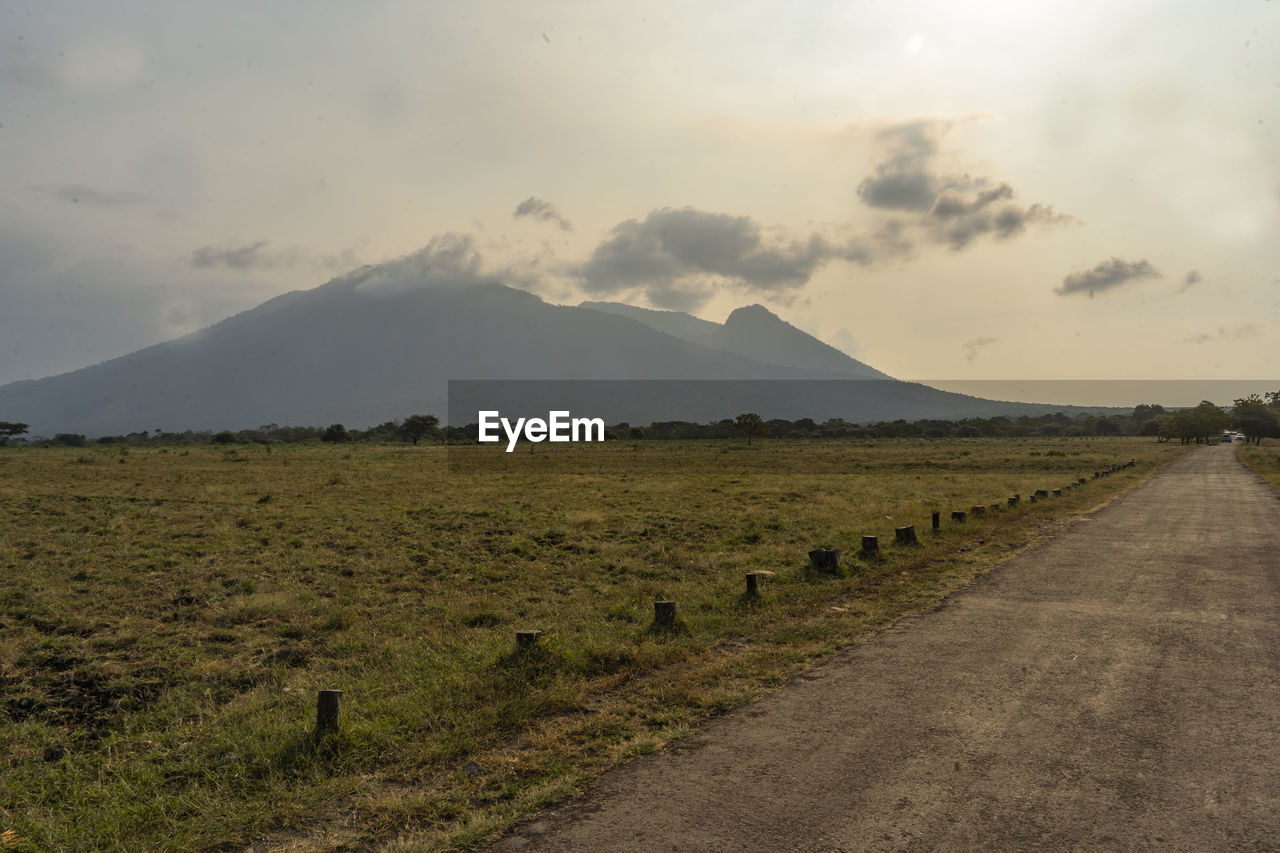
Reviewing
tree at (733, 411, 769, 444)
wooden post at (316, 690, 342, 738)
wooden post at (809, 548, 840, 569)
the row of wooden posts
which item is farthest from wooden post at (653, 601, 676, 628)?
tree at (733, 411, 769, 444)

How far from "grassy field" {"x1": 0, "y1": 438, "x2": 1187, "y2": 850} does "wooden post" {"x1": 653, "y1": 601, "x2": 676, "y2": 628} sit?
1.01ft

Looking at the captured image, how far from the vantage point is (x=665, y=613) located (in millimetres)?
10383

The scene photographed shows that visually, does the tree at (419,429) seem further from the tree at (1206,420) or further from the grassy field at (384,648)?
the tree at (1206,420)

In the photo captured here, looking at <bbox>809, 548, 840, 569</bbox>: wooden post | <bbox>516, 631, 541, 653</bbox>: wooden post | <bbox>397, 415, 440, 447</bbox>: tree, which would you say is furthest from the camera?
<bbox>397, 415, 440, 447</bbox>: tree

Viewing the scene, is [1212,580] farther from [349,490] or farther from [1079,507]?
[349,490]

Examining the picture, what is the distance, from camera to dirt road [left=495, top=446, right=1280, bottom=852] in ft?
16.0

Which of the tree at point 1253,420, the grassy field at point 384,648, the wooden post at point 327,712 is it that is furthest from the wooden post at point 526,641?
the tree at point 1253,420

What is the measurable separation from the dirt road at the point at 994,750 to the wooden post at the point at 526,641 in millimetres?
2738

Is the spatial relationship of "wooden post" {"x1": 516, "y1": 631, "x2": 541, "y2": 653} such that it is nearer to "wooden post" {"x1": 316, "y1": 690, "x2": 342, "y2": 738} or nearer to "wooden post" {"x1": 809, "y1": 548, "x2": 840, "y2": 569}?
"wooden post" {"x1": 316, "y1": 690, "x2": 342, "y2": 738}

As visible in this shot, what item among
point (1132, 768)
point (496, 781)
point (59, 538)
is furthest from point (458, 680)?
point (59, 538)

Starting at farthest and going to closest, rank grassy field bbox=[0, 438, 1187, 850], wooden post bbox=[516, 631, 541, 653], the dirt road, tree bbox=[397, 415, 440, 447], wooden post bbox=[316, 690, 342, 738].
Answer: tree bbox=[397, 415, 440, 447] → wooden post bbox=[516, 631, 541, 653] → wooden post bbox=[316, 690, 342, 738] → grassy field bbox=[0, 438, 1187, 850] → the dirt road

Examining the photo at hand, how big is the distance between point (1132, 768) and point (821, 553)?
8.81 meters

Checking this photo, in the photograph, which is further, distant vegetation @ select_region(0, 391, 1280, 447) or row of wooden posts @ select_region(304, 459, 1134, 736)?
distant vegetation @ select_region(0, 391, 1280, 447)

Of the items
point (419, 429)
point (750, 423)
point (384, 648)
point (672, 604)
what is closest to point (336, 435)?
point (419, 429)
